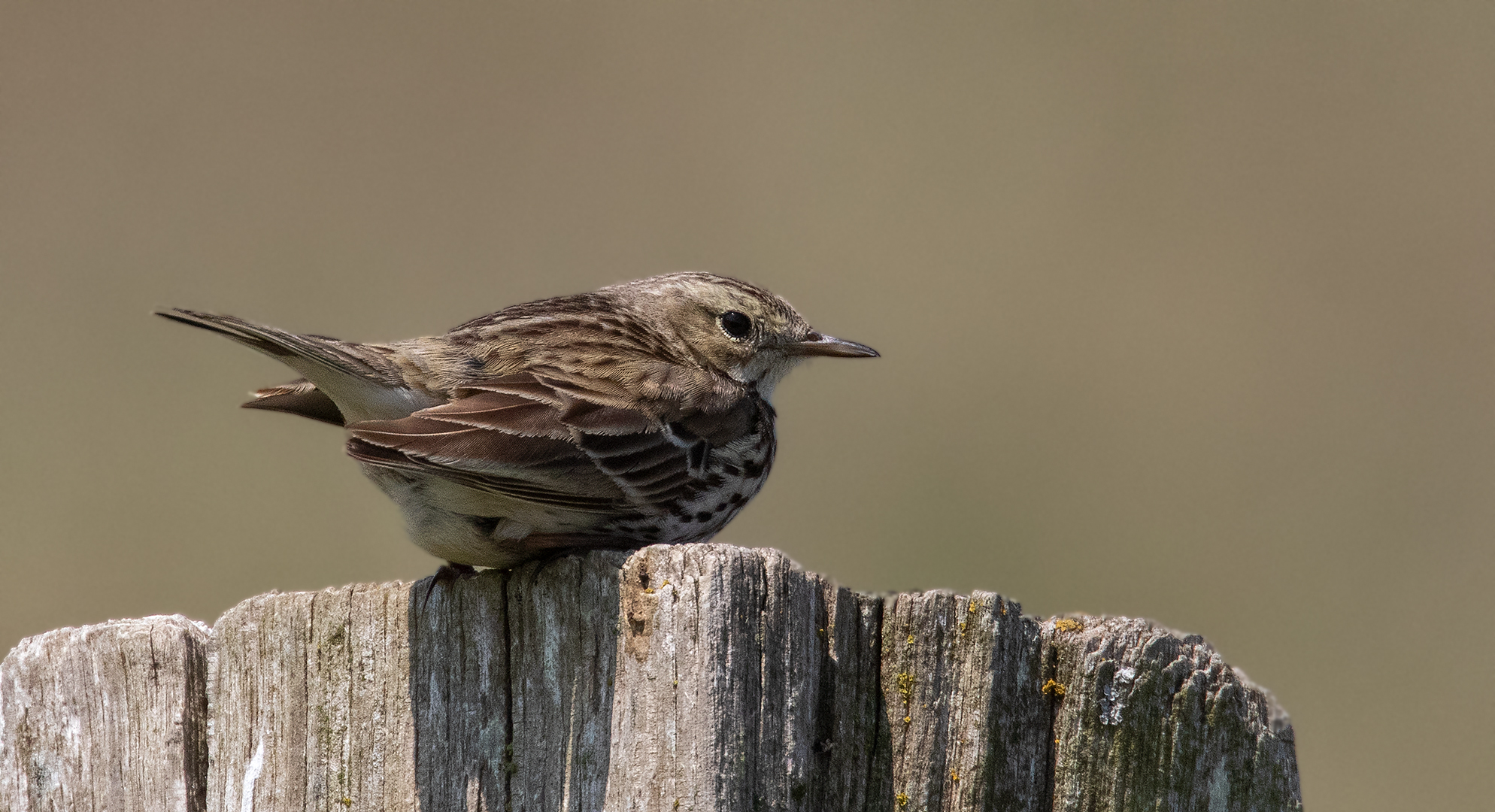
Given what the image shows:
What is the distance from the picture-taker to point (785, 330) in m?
6.75

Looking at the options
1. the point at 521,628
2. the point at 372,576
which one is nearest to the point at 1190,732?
the point at 521,628

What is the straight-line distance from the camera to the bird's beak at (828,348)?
22.4ft

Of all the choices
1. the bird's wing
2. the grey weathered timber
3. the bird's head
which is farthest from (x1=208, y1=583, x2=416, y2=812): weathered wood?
the bird's head

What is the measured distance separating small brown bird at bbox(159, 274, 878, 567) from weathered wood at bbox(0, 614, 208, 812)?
85 cm

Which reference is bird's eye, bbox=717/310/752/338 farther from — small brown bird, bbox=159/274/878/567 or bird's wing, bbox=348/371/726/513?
bird's wing, bbox=348/371/726/513

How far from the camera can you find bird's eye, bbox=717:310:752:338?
6.64 m

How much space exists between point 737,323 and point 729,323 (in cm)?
4

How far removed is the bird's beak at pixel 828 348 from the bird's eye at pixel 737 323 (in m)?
0.26

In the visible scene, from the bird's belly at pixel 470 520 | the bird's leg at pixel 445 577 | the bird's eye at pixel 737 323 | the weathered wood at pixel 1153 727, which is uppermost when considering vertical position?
the bird's eye at pixel 737 323

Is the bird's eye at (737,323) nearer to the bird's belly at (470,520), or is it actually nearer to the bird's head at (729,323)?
the bird's head at (729,323)

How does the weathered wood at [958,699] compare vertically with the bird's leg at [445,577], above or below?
below

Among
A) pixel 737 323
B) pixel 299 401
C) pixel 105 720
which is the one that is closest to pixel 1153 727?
pixel 105 720

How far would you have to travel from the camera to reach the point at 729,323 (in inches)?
262

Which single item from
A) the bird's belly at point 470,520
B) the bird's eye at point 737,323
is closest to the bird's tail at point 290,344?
the bird's belly at point 470,520
